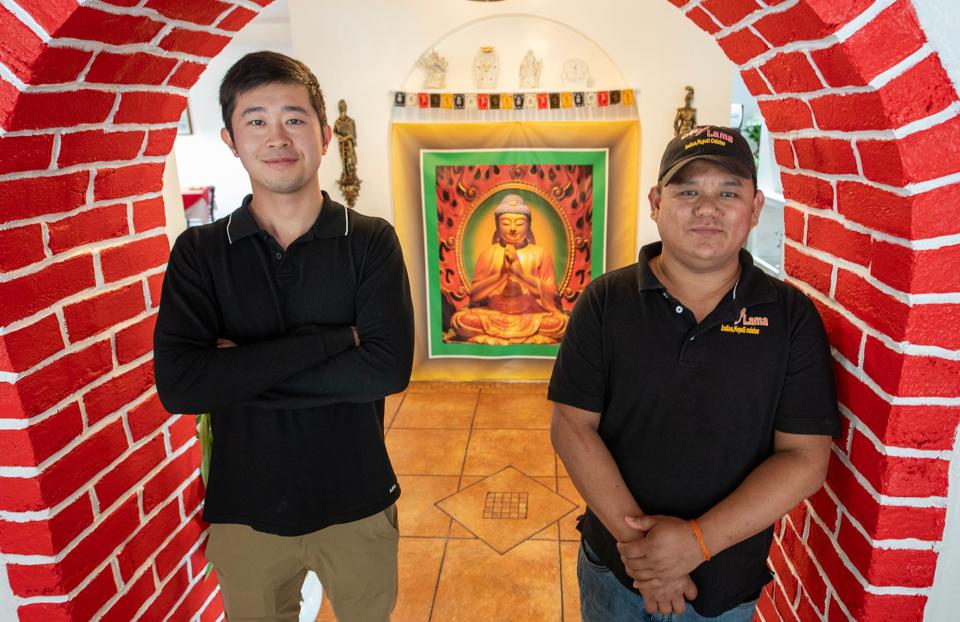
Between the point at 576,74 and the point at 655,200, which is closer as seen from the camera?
the point at 655,200

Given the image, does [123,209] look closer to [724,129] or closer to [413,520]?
[724,129]

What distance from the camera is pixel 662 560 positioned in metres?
1.44

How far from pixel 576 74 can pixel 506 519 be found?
295 cm

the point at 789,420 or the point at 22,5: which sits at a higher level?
the point at 22,5

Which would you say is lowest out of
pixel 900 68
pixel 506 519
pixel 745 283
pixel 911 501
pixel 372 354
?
pixel 506 519

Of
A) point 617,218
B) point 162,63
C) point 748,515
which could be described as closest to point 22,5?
point 162,63

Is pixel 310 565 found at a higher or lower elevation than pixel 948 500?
lower

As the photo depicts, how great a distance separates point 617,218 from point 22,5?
392cm

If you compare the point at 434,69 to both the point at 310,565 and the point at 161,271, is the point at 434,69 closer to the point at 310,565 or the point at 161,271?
the point at 161,271

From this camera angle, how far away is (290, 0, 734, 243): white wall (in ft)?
14.0

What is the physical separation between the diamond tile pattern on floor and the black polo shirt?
1.64m

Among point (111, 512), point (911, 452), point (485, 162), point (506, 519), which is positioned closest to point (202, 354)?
point (111, 512)

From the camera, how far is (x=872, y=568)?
Result: 1.39 metres

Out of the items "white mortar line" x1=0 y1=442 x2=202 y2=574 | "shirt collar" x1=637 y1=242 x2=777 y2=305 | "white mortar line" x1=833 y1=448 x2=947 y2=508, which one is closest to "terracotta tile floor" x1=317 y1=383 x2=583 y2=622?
"white mortar line" x1=0 y1=442 x2=202 y2=574
